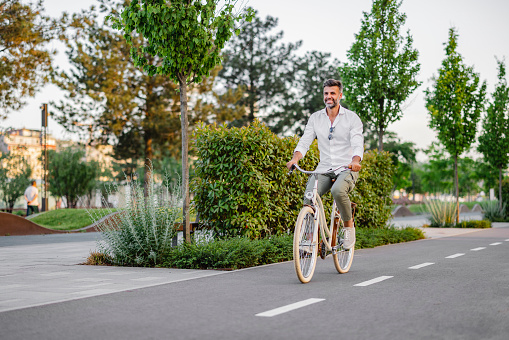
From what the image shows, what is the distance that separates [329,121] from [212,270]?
258cm

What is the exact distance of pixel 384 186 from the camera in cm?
1505

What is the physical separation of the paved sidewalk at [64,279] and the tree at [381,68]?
1056cm

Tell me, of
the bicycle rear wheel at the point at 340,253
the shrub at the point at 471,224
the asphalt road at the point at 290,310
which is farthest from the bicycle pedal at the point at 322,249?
the shrub at the point at 471,224

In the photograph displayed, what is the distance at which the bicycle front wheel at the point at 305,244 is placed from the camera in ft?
21.6

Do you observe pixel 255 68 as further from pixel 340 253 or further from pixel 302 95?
pixel 340 253

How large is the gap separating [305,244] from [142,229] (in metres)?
3.04

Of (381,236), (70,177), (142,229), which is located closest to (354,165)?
(142,229)

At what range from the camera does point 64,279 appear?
7461 mm

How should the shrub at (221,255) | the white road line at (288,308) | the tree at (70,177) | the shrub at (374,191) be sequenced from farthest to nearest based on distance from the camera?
the tree at (70,177)
the shrub at (374,191)
the shrub at (221,255)
the white road line at (288,308)

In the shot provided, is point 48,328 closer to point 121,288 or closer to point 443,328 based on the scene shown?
point 121,288

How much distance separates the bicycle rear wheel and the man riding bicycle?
29 centimetres

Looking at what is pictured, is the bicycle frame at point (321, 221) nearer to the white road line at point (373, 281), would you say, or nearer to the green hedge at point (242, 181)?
the white road line at point (373, 281)

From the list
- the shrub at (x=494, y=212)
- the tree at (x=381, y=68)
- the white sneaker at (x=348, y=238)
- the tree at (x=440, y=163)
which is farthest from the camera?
the tree at (x=440, y=163)

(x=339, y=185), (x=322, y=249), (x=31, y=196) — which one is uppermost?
(x=31, y=196)
